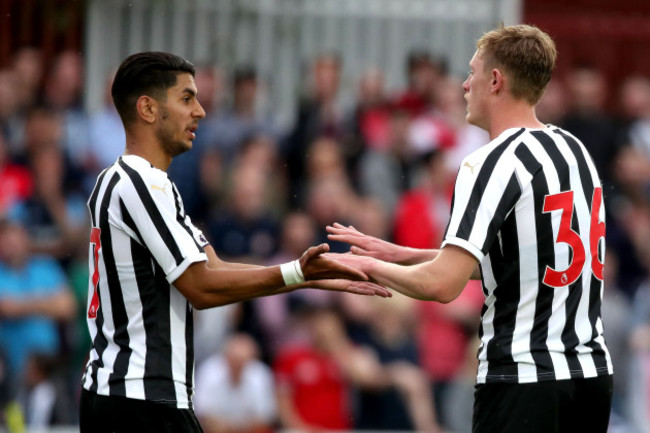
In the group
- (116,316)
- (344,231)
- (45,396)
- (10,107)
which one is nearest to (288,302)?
(45,396)

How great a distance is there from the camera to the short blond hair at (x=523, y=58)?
15.0 feet

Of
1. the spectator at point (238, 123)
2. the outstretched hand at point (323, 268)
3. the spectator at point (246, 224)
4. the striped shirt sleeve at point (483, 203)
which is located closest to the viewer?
the striped shirt sleeve at point (483, 203)

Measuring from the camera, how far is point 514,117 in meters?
4.61

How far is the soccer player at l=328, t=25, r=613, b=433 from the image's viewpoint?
4340mm

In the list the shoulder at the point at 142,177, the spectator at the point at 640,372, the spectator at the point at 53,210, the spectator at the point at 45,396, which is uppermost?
the shoulder at the point at 142,177

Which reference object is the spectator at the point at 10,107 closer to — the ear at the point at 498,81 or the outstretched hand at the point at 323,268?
the outstretched hand at the point at 323,268

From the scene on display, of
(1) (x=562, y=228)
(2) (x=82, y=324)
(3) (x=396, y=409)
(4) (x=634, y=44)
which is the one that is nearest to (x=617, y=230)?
(4) (x=634, y=44)

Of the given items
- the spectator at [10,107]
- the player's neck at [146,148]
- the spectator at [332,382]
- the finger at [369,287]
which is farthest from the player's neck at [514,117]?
the spectator at [10,107]

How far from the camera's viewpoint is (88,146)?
10133mm

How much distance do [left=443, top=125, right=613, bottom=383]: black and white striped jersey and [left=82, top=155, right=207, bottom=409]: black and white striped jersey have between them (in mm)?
1159

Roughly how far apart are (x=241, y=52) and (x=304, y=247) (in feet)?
7.61

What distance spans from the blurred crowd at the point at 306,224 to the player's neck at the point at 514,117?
4730 millimetres

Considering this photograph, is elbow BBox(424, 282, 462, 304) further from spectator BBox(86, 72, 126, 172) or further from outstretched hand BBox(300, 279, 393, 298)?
spectator BBox(86, 72, 126, 172)

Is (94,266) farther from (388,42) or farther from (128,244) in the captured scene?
(388,42)
